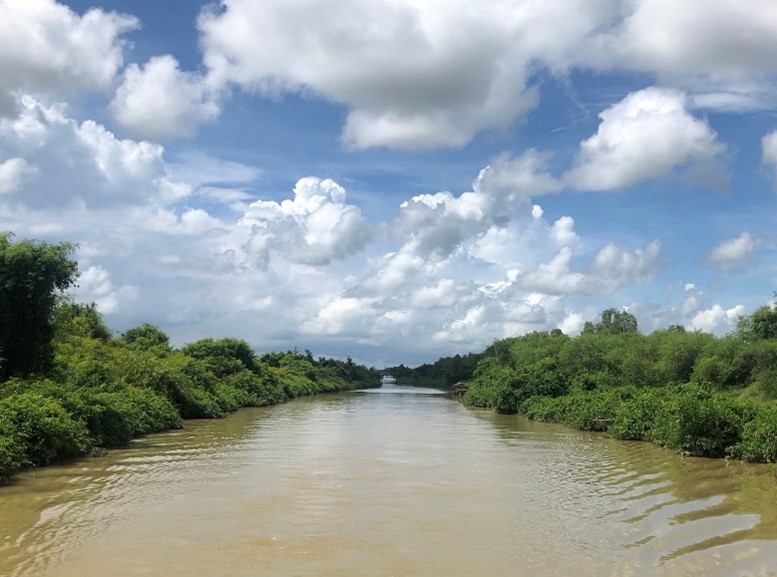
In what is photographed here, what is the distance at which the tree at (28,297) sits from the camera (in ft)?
91.2

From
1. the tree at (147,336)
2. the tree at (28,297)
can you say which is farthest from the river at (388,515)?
the tree at (147,336)

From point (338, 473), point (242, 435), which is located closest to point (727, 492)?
point (338, 473)

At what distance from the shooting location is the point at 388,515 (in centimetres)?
1553

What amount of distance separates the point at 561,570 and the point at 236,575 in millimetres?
5164

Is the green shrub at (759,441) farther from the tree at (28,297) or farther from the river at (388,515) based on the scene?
the tree at (28,297)

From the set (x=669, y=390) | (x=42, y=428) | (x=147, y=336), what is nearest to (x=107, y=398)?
(x=42, y=428)

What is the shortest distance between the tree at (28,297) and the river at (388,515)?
698 centimetres

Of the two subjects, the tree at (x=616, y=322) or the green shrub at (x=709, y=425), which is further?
the tree at (x=616, y=322)

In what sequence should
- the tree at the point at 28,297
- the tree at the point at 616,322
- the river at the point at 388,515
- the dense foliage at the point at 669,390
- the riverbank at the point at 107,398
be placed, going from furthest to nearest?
1. the tree at the point at 616,322
2. the tree at the point at 28,297
3. the dense foliage at the point at 669,390
4. the riverbank at the point at 107,398
5. the river at the point at 388,515

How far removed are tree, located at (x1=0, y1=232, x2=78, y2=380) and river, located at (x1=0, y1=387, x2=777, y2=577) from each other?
22.9 feet

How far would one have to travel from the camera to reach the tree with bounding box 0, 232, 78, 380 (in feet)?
91.2

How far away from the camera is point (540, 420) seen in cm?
4753

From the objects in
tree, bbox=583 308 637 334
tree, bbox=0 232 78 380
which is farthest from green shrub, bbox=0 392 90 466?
tree, bbox=583 308 637 334

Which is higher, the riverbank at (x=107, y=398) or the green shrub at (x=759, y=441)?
the riverbank at (x=107, y=398)
